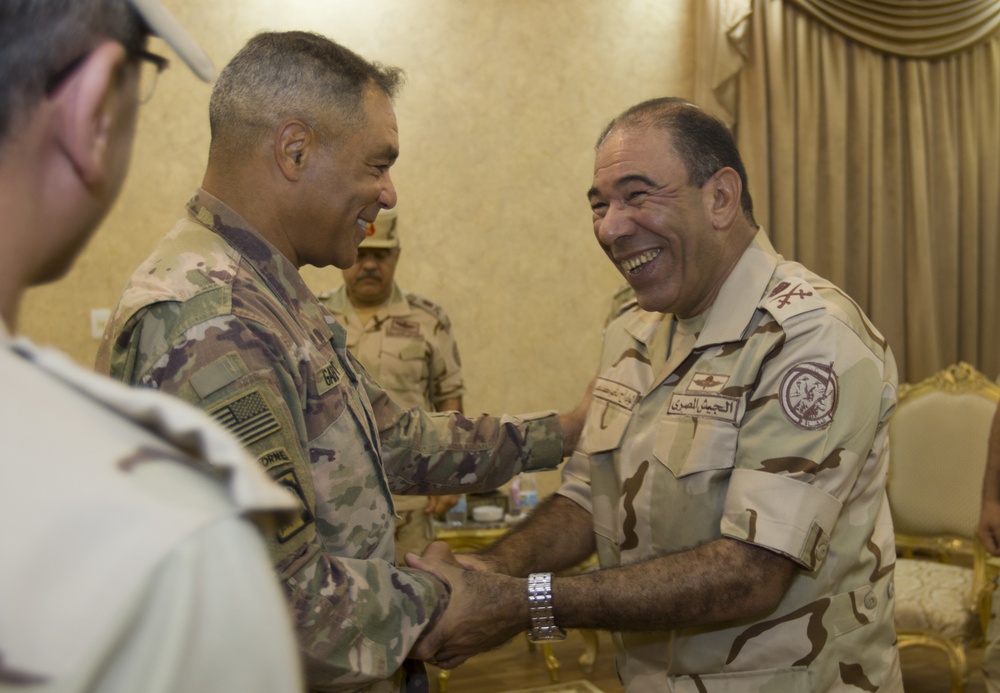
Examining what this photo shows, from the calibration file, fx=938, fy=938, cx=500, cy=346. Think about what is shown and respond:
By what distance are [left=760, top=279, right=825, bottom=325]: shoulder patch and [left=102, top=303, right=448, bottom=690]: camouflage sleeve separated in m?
0.88

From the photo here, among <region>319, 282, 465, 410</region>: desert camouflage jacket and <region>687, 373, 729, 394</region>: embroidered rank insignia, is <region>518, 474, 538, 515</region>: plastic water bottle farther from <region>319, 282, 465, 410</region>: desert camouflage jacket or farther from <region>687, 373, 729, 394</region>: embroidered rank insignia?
<region>687, 373, 729, 394</region>: embroidered rank insignia

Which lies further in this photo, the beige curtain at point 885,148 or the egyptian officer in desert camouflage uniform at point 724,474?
the beige curtain at point 885,148

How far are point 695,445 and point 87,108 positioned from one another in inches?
53.5

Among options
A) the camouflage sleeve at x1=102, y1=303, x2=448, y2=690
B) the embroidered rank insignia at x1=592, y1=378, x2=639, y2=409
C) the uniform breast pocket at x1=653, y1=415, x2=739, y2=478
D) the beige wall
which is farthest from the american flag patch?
the beige wall

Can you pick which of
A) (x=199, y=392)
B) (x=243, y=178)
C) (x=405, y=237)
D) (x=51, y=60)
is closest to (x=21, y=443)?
(x=51, y=60)

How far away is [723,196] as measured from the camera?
2.00m

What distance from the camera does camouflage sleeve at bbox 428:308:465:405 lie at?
4457 millimetres

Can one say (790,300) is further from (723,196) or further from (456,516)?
(456,516)

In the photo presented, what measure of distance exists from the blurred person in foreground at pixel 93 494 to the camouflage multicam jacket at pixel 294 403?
2.18 feet

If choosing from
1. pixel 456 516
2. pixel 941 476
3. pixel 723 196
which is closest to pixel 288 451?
pixel 723 196

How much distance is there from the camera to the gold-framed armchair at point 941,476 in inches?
151

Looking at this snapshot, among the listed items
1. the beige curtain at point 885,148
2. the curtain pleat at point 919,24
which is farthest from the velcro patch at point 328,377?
the curtain pleat at point 919,24

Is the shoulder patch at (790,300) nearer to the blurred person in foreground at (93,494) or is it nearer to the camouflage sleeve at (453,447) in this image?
the camouflage sleeve at (453,447)

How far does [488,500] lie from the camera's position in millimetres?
4691
